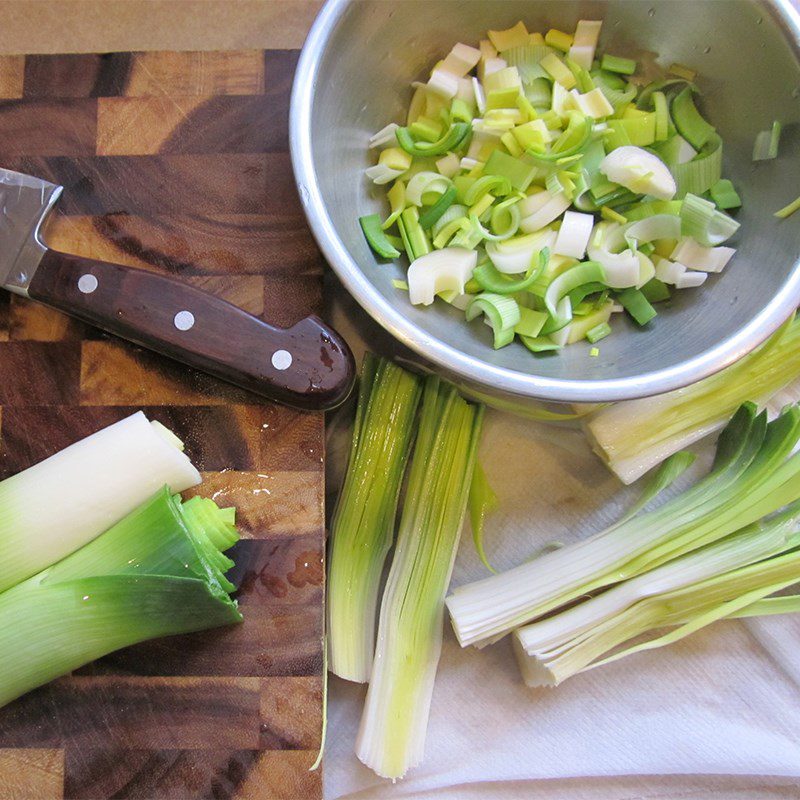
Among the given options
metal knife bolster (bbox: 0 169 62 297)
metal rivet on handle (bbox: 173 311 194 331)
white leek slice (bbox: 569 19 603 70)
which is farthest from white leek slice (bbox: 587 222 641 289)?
metal knife bolster (bbox: 0 169 62 297)

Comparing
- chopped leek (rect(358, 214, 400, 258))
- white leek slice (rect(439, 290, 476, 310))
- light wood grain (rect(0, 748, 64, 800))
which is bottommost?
light wood grain (rect(0, 748, 64, 800))

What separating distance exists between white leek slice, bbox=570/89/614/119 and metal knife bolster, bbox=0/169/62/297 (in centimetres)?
96

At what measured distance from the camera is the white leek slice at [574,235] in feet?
4.93

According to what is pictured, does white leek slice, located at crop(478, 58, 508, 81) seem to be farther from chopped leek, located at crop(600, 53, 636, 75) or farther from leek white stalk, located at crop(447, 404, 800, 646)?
leek white stalk, located at crop(447, 404, 800, 646)

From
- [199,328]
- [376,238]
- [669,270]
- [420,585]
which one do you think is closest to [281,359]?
[199,328]

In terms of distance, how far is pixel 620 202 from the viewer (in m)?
1.55

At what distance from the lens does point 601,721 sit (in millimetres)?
1625

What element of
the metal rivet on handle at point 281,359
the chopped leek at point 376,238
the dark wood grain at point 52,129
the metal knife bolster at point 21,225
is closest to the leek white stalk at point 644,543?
the metal rivet on handle at point 281,359

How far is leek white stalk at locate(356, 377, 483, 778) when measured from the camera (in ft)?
5.12

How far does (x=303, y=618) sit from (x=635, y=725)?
684mm

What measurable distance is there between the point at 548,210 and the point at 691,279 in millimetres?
288

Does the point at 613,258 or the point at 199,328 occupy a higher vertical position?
the point at 613,258

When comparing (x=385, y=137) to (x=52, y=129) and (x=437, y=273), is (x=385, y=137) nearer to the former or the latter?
(x=437, y=273)

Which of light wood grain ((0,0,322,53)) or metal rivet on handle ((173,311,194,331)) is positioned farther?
light wood grain ((0,0,322,53))
